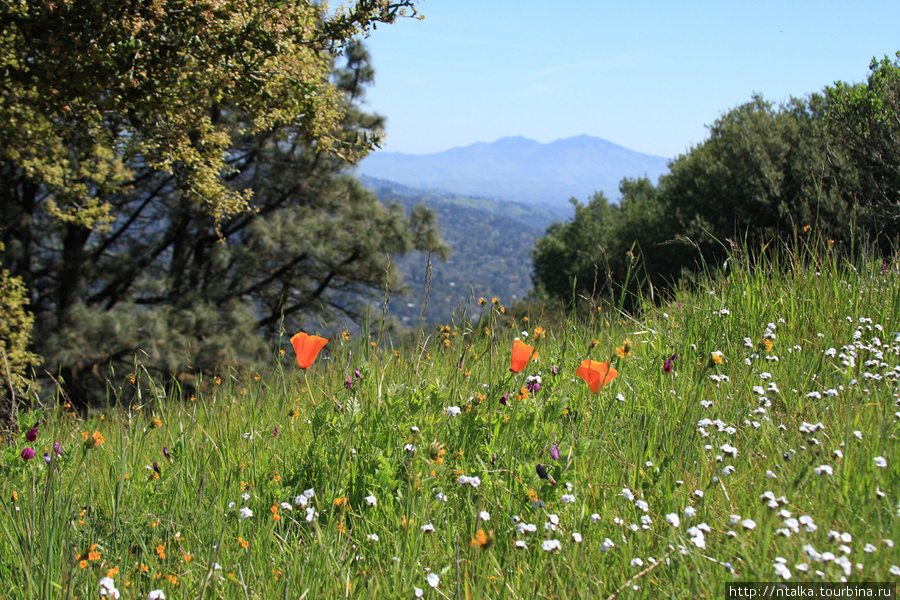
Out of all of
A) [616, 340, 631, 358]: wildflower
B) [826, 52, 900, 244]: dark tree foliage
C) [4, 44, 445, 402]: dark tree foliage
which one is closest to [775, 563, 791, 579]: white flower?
[616, 340, 631, 358]: wildflower

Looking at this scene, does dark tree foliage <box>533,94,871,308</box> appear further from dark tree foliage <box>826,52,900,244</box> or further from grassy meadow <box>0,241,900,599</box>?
grassy meadow <box>0,241,900,599</box>

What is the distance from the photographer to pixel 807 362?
2.96 meters

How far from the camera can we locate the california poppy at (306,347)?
2.48 metres

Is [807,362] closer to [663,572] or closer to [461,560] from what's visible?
[663,572]

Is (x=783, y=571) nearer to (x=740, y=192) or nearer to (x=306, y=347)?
(x=306, y=347)

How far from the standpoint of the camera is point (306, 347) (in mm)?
2553

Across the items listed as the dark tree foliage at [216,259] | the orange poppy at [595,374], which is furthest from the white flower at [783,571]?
the dark tree foliage at [216,259]

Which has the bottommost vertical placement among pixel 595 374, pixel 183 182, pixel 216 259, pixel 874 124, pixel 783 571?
pixel 216 259

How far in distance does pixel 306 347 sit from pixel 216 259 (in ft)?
63.1

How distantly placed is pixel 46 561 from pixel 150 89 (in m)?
7.04

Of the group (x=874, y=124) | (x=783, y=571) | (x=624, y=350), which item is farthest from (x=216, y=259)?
(x=783, y=571)

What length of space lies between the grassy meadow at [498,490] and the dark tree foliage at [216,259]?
511 inches

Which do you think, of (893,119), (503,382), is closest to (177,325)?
(503,382)

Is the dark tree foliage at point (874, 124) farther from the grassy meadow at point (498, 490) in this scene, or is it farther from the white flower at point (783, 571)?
the white flower at point (783, 571)
